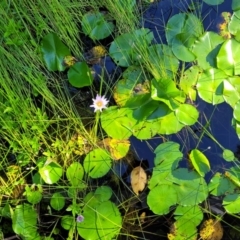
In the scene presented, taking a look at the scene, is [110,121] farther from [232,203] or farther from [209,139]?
[232,203]

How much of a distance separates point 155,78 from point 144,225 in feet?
1.86

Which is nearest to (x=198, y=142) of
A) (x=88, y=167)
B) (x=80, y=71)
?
(x=88, y=167)

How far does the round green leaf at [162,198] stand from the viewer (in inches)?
67.4

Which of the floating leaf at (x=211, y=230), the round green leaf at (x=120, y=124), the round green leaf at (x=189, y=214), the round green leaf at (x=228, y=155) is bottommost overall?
the floating leaf at (x=211, y=230)

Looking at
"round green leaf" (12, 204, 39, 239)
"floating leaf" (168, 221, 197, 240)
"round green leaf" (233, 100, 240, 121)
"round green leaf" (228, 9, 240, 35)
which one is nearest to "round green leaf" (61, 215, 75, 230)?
"round green leaf" (12, 204, 39, 239)

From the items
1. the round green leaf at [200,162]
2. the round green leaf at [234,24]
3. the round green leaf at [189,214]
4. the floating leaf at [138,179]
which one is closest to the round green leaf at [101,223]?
the floating leaf at [138,179]

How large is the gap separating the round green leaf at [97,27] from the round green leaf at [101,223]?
73cm

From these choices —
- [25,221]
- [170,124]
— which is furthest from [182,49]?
[25,221]

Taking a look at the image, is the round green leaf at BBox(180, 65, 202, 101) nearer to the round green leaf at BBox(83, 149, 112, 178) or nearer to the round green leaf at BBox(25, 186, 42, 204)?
the round green leaf at BBox(83, 149, 112, 178)

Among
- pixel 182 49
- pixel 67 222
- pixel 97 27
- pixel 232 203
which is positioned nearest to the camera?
pixel 232 203

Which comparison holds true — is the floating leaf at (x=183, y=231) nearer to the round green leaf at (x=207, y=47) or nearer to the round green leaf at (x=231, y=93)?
the round green leaf at (x=231, y=93)

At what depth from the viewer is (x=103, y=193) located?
1.80 meters

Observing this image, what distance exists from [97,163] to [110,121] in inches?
6.8

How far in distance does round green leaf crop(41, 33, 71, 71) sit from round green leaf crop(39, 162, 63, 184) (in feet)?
1.39
